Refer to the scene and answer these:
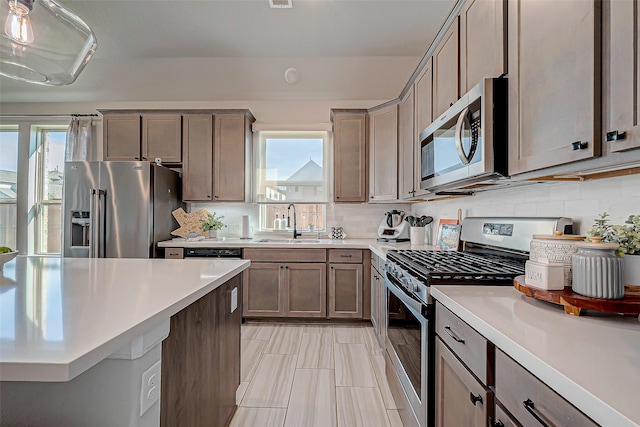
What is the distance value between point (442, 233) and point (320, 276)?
1342 mm

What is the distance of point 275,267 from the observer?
11.2 ft

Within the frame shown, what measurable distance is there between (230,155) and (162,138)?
0.84m

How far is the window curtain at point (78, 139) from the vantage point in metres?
4.00

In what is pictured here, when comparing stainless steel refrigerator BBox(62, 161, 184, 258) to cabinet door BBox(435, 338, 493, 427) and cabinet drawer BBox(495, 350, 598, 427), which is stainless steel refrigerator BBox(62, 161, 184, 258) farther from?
cabinet drawer BBox(495, 350, 598, 427)

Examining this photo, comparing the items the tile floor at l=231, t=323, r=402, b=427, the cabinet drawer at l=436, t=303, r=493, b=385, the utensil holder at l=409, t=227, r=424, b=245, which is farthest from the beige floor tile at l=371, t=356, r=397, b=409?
the utensil holder at l=409, t=227, r=424, b=245

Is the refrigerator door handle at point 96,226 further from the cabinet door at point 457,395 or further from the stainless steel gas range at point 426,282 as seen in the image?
the cabinet door at point 457,395

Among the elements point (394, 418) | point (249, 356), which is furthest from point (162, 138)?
point (394, 418)

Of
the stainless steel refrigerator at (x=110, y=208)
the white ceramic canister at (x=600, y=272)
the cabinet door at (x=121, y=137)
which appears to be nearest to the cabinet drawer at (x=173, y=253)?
the stainless steel refrigerator at (x=110, y=208)

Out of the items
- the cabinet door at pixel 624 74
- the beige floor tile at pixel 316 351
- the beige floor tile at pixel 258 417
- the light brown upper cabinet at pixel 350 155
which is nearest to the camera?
the cabinet door at pixel 624 74

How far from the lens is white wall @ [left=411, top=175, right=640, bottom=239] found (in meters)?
1.16

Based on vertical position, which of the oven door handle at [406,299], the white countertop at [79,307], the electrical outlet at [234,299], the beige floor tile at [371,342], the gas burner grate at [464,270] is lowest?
the beige floor tile at [371,342]

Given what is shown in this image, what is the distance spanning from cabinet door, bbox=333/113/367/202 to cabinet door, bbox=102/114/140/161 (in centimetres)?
238

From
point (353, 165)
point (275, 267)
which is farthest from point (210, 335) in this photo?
point (353, 165)

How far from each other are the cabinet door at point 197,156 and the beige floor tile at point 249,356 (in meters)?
1.77
